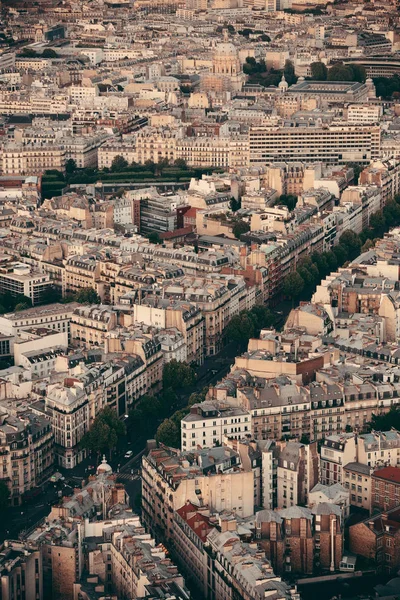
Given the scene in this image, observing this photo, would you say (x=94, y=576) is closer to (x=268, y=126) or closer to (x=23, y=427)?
(x=23, y=427)

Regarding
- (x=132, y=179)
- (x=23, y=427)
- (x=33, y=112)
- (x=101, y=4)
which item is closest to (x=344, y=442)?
(x=23, y=427)

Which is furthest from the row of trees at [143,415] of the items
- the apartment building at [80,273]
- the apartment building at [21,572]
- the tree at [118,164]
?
the tree at [118,164]

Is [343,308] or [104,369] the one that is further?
[343,308]

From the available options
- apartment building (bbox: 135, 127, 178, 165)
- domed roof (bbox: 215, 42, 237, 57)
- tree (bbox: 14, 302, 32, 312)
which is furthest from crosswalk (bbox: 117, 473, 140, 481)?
domed roof (bbox: 215, 42, 237, 57)

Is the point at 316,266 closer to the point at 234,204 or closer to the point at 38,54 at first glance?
the point at 234,204

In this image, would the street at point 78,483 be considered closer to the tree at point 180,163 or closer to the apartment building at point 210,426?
the apartment building at point 210,426

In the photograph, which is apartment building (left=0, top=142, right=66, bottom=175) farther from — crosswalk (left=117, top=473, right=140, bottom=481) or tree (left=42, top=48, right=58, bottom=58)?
crosswalk (left=117, top=473, right=140, bottom=481)
